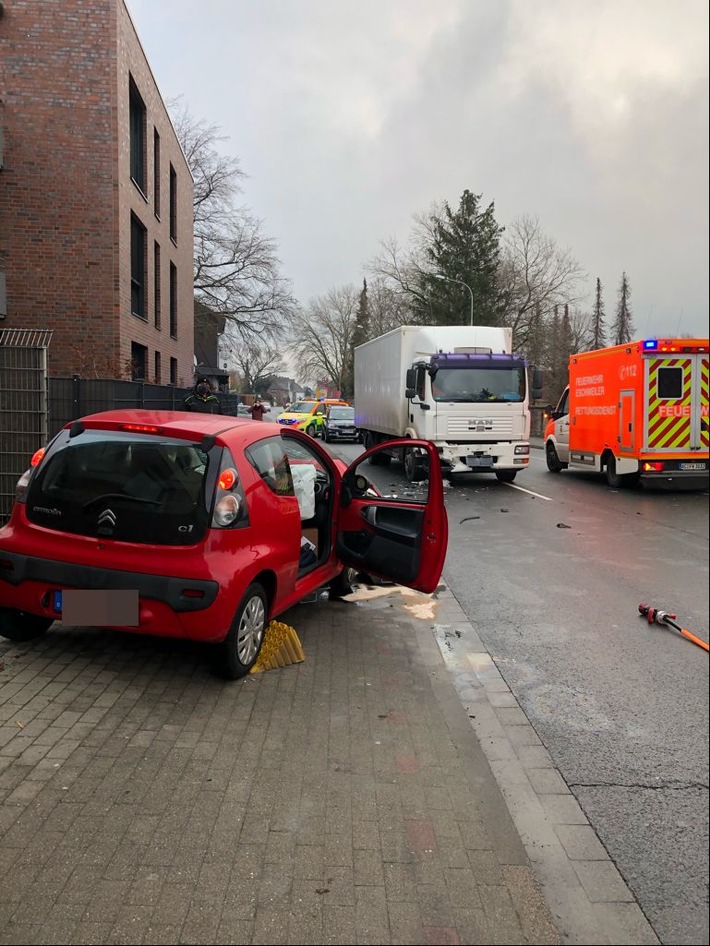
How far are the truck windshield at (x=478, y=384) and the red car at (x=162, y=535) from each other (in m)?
9.98

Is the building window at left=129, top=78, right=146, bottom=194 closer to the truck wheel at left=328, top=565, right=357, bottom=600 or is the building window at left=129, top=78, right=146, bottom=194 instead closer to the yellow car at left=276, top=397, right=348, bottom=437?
the yellow car at left=276, top=397, right=348, bottom=437

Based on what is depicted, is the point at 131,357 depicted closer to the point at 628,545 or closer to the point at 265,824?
the point at 628,545

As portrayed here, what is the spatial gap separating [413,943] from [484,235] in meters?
53.3

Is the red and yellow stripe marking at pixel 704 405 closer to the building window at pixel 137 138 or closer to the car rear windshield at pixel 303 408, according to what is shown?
the building window at pixel 137 138

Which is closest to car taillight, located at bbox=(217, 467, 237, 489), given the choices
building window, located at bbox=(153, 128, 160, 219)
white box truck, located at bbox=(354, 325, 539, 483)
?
white box truck, located at bbox=(354, 325, 539, 483)

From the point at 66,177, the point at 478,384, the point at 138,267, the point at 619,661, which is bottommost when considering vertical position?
the point at 619,661

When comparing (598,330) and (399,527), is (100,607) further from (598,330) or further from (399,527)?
(598,330)

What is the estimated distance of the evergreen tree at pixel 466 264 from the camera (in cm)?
5075

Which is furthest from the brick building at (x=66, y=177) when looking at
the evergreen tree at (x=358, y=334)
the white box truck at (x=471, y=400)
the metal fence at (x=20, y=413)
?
the evergreen tree at (x=358, y=334)

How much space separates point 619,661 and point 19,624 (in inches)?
151

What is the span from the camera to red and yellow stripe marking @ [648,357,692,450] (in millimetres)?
2736

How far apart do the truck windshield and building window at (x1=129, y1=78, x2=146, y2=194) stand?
365 inches

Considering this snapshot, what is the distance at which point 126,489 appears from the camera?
418 cm

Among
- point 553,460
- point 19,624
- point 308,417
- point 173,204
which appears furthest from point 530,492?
point 308,417
